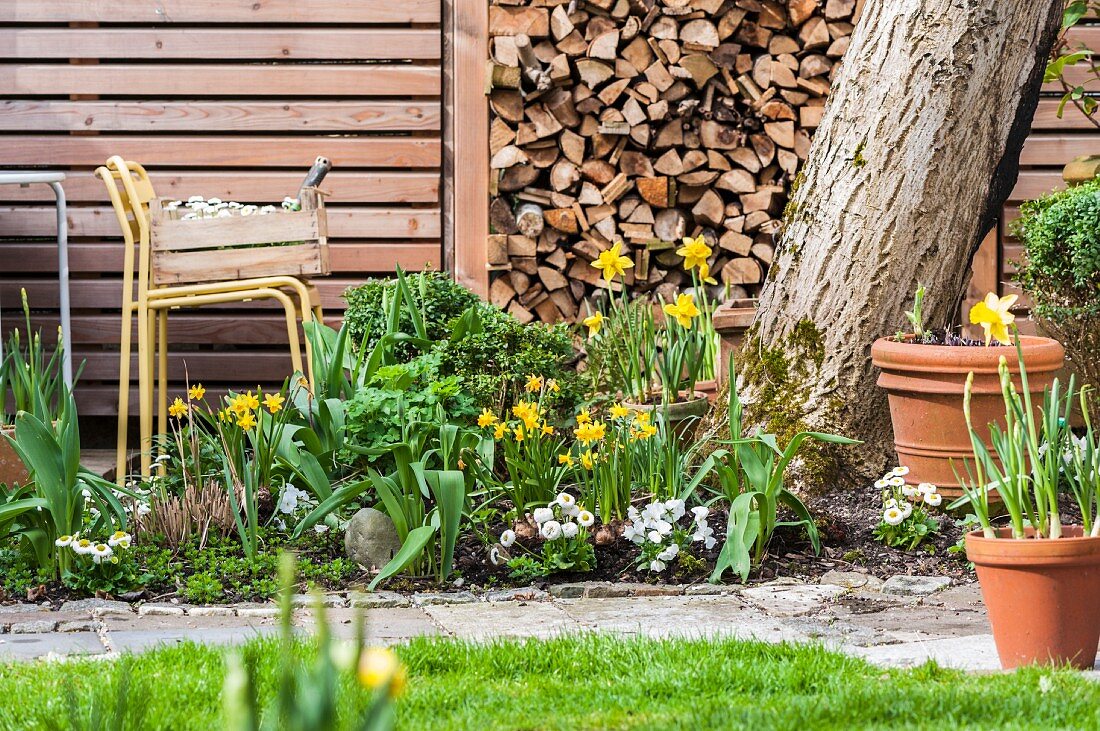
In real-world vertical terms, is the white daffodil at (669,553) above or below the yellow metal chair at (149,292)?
below

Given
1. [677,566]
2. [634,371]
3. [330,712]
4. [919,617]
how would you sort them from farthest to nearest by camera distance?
[634,371] < [677,566] < [919,617] < [330,712]

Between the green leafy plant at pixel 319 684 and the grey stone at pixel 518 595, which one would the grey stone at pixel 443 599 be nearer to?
the grey stone at pixel 518 595

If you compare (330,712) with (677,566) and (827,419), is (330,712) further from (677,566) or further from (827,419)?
(827,419)

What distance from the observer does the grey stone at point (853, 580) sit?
3.15 metres

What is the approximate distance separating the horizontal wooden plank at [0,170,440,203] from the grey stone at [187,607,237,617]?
9.03ft

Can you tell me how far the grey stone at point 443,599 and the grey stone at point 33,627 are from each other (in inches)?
32.6

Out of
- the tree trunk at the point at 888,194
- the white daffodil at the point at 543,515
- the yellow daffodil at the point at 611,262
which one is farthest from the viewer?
the yellow daffodil at the point at 611,262

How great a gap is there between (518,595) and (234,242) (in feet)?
6.94

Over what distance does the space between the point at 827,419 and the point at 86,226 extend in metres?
3.36

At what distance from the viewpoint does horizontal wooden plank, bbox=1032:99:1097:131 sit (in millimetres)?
5469

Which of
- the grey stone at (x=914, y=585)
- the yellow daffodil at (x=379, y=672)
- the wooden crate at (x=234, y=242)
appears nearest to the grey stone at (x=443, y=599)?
the grey stone at (x=914, y=585)

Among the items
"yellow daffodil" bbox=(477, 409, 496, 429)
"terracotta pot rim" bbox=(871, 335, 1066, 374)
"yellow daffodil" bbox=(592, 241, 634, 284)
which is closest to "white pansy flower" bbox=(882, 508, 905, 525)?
"terracotta pot rim" bbox=(871, 335, 1066, 374)

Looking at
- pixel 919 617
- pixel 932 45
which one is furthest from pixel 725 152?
pixel 919 617

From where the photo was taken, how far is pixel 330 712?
0.99m
